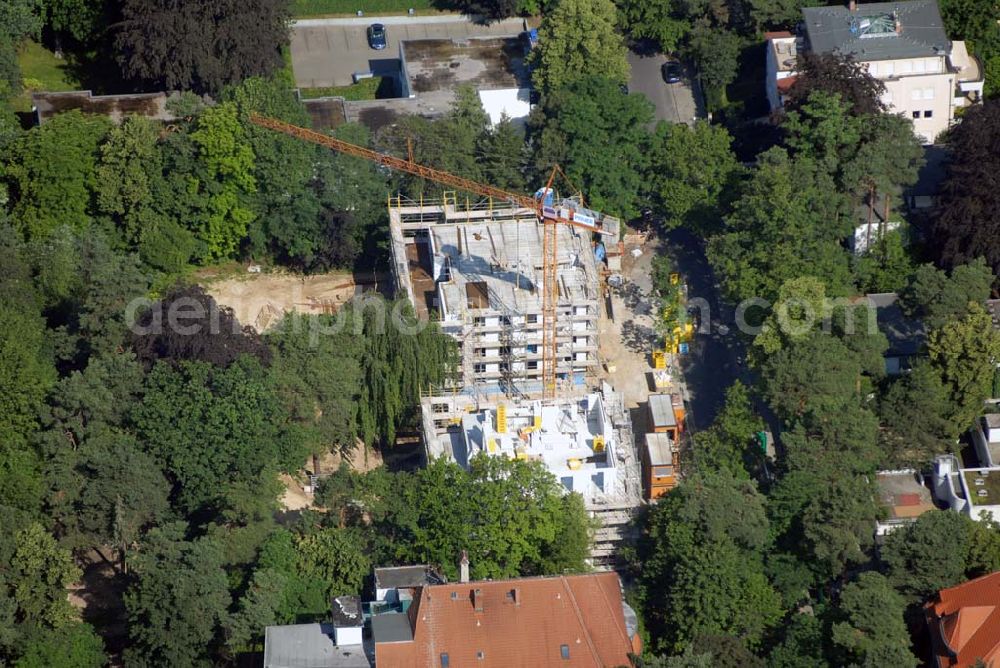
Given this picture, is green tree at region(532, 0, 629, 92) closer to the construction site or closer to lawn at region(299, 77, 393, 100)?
the construction site

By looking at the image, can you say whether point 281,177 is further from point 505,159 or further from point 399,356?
point 399,356

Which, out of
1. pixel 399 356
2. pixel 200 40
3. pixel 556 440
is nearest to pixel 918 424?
pixel 556 440

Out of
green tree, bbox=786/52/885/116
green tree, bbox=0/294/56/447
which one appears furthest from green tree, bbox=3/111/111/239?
green tree, bbox=786/52/885/116

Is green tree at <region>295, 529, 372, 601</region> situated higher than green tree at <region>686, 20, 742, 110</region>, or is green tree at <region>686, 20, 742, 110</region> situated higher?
green tree at <region>686, 20, 742, 110</region>

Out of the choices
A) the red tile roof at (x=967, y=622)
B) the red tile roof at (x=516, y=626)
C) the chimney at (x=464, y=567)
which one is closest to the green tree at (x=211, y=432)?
the chimney at (x=464, y=567)

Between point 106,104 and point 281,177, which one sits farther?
point 106,104

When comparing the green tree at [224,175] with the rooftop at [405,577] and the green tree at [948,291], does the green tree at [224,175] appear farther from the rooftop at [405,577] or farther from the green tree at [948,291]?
the green tree at [948,291]

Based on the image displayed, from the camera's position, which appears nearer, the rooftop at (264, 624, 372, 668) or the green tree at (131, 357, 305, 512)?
the rooftop at (264, 624, 372, 668)
